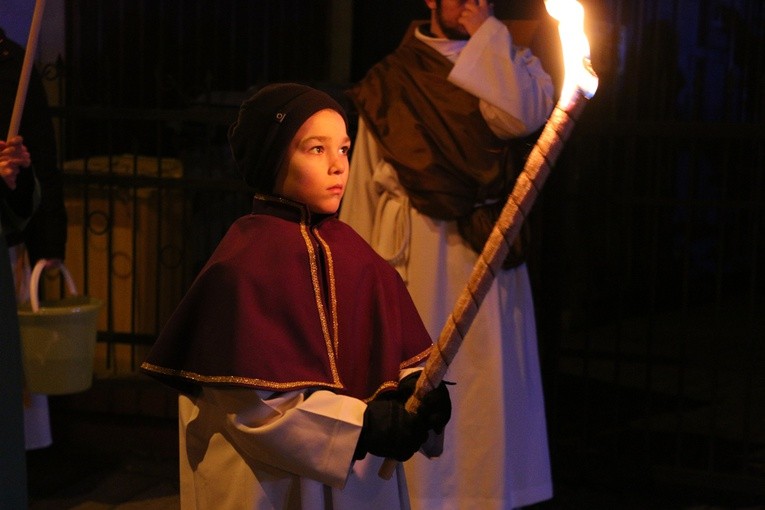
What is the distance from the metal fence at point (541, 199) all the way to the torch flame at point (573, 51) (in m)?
2.99

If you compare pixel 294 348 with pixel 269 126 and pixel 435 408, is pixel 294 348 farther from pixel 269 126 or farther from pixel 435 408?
pixel 269 126

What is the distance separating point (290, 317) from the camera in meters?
2.56

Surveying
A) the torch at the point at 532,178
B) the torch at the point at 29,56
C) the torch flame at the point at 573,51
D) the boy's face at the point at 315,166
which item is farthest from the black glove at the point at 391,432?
the torch at the point at 29,56

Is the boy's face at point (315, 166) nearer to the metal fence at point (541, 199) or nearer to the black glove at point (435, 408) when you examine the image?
the black glove at point (435, 408)

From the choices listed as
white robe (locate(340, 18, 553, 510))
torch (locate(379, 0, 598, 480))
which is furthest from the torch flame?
white robe (locate(340, 18, 553, 510))

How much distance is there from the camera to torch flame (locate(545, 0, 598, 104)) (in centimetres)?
208

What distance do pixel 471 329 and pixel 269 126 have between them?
1.86 meters

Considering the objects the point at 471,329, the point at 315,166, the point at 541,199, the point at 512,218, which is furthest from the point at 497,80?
the point at 512,218

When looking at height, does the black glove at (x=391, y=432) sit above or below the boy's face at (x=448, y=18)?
below

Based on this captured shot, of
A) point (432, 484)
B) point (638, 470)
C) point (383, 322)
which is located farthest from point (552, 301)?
point (383, 322)

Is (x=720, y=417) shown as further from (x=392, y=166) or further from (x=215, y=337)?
(x=215, y=337)

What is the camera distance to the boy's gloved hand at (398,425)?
240 centimetres

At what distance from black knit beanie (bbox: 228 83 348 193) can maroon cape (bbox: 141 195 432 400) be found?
7 cm

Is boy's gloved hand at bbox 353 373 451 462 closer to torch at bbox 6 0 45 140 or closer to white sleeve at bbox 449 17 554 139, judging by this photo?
torch at bbox 6 0 45 140
